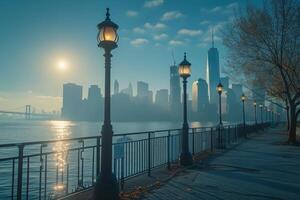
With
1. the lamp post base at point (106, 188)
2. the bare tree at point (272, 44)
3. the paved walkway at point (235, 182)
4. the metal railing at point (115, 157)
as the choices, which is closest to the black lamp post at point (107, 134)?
the lamp post base at point (106, 188)

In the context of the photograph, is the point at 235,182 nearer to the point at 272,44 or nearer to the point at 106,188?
the point at 106,188

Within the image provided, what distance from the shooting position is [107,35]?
8.05 meters

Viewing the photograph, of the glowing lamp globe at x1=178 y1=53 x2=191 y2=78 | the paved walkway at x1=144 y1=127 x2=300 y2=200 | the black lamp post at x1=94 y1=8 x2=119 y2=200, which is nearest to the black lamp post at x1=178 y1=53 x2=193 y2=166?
the glowing lamp globe at x1=178 y1=53 x2=191 y2=78

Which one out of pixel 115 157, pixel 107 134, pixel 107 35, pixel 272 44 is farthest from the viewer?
pixel 272 44

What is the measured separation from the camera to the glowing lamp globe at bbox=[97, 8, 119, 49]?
805cm

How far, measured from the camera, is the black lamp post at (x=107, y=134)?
24.9ft

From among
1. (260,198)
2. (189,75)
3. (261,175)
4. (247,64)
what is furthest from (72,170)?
(260,198)

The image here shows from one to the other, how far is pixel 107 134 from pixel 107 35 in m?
2.42

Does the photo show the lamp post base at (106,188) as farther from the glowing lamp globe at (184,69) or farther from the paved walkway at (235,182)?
the glowing lamp globe at (184,69)

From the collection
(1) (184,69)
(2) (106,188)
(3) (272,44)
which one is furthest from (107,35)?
(3) (272,44)

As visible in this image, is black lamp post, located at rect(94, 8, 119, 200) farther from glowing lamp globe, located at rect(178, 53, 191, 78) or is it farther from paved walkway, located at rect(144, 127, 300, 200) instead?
glowing lamp globe, located at rect(178, 53, 191, 78)

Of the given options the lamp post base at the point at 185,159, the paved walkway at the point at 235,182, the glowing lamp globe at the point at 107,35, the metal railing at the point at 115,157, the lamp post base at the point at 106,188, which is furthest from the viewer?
the lamp post base at the point at 185,159

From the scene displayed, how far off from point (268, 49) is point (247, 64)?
96.0 inches

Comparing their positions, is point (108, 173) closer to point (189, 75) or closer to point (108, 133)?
point (108, 133)
